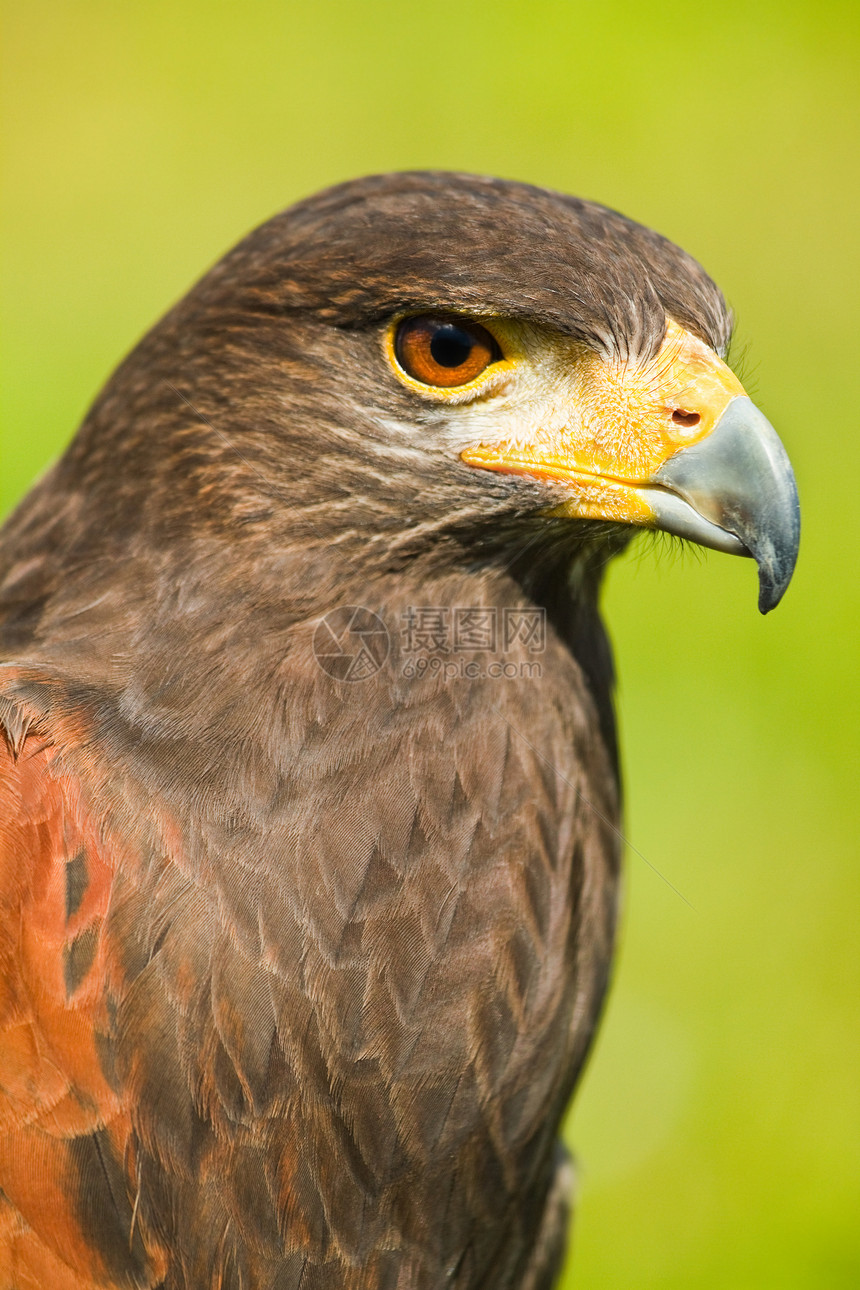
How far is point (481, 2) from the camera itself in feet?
30.3

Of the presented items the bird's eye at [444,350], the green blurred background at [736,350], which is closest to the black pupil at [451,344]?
the bird's eye at [444,350]

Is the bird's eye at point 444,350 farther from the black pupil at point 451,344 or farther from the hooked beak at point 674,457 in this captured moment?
the hooked beak at point 674,457

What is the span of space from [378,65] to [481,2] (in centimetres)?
88

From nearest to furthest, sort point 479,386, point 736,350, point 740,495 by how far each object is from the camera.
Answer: point 740,495
point 479,386
point 736,350

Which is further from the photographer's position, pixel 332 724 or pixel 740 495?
pixel 332 724

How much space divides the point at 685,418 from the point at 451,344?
362 millimetres

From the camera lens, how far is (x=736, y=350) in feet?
8.46

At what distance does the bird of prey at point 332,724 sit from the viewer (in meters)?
1.94

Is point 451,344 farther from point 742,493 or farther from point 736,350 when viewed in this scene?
point 736,350

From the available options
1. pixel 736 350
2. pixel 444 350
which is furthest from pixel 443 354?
pixel 736 350

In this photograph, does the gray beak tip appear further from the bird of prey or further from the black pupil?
the black pupil

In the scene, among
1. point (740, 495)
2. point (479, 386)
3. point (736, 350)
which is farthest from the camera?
point (736, 350)

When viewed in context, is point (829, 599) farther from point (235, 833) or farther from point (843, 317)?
point (235, 833)

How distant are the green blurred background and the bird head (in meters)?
→ 0.43
